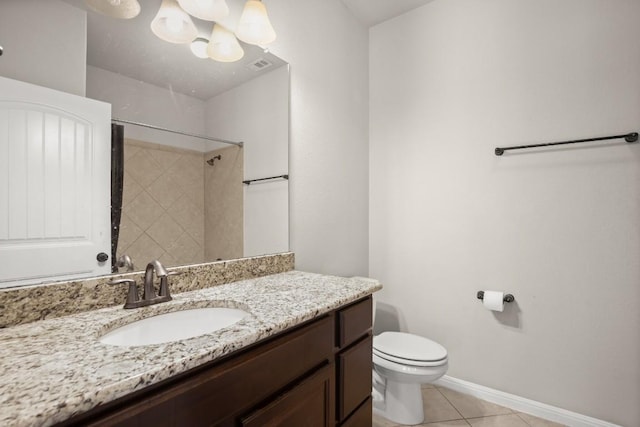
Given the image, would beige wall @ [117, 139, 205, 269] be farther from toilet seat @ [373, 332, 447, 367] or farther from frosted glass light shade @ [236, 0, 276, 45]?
toilet seat @ [373, 332, 447, 367]

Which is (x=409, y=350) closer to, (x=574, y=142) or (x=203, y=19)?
(x=574, y=142)

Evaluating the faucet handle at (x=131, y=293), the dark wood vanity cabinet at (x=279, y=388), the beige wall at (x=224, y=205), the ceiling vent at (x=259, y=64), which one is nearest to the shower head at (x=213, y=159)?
the beige wall at (x=224, y=205)

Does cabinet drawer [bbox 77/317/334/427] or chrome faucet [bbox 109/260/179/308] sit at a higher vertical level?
chrome faucet [bbox 109/260/179/308]

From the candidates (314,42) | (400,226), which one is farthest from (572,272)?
→ (314,42)

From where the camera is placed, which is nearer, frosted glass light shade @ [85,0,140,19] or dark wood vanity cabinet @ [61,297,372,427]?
dark wood vanity cabinet @ [61,297,372,427]

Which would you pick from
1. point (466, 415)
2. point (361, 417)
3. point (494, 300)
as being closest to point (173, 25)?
point (361, 417)

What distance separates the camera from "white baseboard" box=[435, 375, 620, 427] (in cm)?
161

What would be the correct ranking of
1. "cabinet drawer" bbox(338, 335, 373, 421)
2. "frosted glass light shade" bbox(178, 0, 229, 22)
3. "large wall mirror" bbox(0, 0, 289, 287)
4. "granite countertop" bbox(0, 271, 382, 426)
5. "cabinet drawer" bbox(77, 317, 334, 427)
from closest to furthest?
"granite countertop" bbox(0, 271, 382, 426) < "cabinet drawer" bbox(77, 317, 334, 427) < "large wall mirror" bbox(0, 0, 289, 287) < "cabinet drawer" bbox(338, 335, 373, 421) < "frosted glass light shade" bbox(178, 0, 229, 22)

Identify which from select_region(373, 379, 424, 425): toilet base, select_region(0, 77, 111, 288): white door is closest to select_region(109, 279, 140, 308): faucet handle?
select_region(0, 77, 111, 288): white door

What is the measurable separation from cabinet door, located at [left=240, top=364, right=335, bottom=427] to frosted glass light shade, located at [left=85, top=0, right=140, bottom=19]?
1.36 m

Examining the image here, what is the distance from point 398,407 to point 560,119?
1.84m

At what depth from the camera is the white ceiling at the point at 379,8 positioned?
6.93 ft

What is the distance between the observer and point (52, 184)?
0.90 m

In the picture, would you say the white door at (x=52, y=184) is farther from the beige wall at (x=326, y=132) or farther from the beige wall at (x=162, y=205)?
the beige wall at (x=326, y=132)
